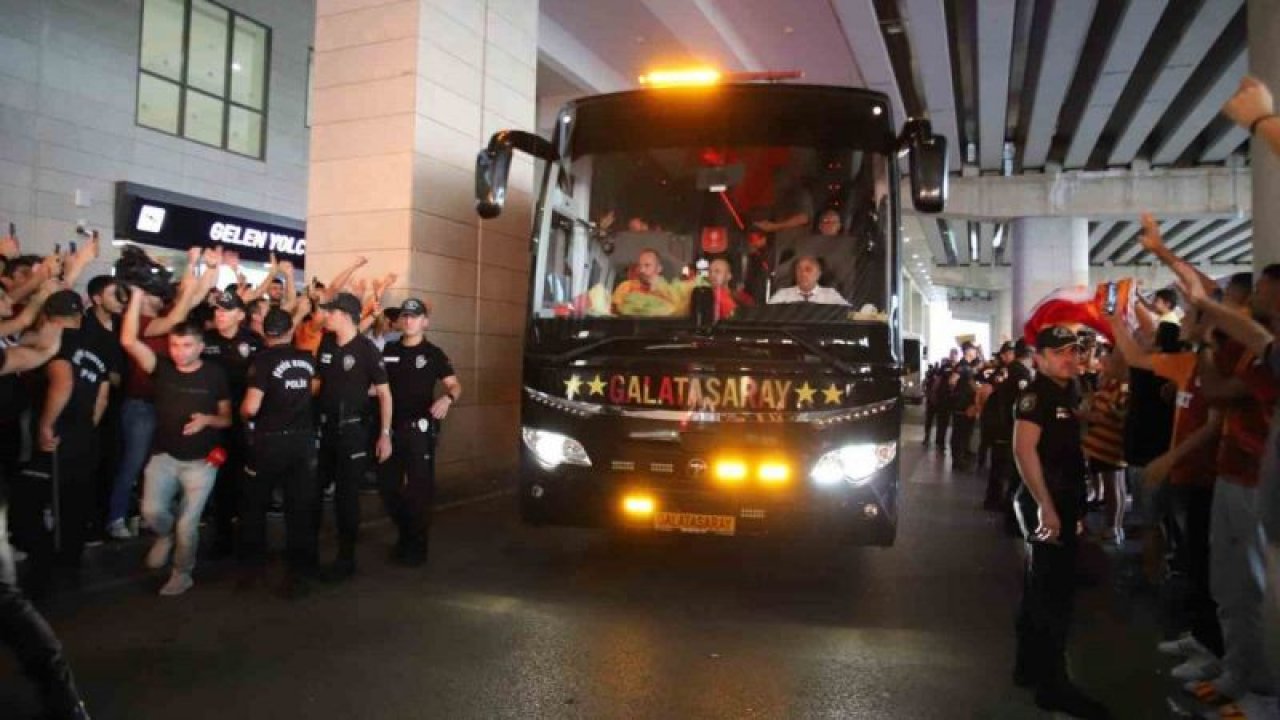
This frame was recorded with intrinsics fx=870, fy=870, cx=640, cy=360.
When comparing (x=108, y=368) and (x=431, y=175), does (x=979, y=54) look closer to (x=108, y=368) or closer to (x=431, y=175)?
(x=431, y=175)

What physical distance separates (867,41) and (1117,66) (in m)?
4.38

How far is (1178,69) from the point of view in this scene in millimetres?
14062

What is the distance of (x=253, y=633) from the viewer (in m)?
4.47

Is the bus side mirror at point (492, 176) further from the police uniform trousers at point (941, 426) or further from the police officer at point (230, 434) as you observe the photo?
the police uniform trousers at point (941, 426)

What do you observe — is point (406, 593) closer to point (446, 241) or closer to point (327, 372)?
point (327, 372)

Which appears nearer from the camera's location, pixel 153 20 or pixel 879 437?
pixel 879 437

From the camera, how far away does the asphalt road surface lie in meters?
3.69

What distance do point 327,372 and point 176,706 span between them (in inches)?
96.4

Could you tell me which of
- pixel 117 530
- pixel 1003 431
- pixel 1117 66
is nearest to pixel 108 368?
pixel 117 530

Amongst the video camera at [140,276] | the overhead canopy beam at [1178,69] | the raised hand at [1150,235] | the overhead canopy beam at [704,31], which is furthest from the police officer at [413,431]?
the overhead canopy beam at [1178,69]

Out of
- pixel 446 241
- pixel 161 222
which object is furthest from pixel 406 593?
pixel 161 222

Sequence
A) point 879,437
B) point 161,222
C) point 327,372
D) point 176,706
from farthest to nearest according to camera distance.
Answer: point 161,222 → point 327,372 → point 879,437 → point 176,706

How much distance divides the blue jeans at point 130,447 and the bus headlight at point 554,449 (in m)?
2.85

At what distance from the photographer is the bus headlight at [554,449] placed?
522 cm
